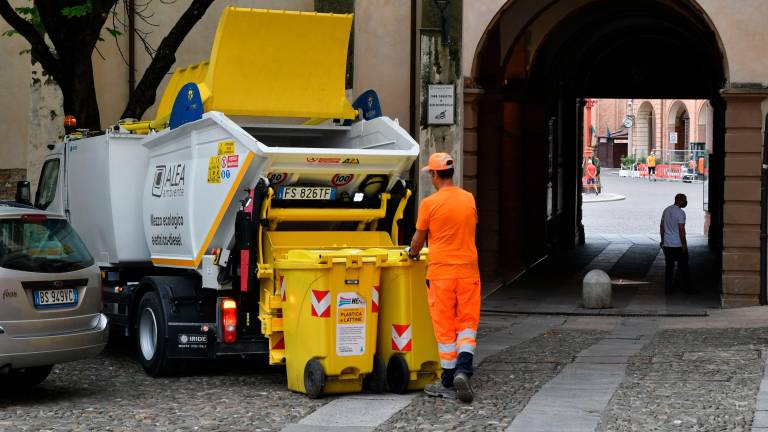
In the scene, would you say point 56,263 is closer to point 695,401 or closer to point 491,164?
point 695,401

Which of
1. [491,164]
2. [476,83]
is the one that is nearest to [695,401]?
[476,83]

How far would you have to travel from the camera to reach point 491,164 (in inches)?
847

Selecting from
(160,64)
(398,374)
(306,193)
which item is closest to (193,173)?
(306,193)

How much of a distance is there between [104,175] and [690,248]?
798 inches

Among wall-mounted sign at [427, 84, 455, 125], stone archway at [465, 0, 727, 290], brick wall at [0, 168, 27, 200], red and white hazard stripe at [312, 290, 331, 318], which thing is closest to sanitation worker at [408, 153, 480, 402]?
red and white hazard stripe at [312, 290, 331, 318]

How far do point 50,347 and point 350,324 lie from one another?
2.25m

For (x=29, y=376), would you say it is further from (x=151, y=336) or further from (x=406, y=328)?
(x=406, y=328)

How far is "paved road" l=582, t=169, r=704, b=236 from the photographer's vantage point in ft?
124

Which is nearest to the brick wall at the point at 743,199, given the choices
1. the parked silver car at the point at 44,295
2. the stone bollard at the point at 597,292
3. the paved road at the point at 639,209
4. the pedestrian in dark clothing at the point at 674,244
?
the stone bollard at the point at 597,292

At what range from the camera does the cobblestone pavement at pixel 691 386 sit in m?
8.68

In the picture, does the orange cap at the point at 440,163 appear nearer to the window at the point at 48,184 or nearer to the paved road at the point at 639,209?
the window at the point at 48,184

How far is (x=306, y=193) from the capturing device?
35.7 ft

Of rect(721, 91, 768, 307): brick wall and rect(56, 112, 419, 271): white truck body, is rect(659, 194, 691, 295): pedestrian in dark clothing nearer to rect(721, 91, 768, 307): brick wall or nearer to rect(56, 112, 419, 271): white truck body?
rect(721, 91, 768, 307): brick wall

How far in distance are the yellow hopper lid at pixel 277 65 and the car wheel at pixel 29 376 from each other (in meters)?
2.74
